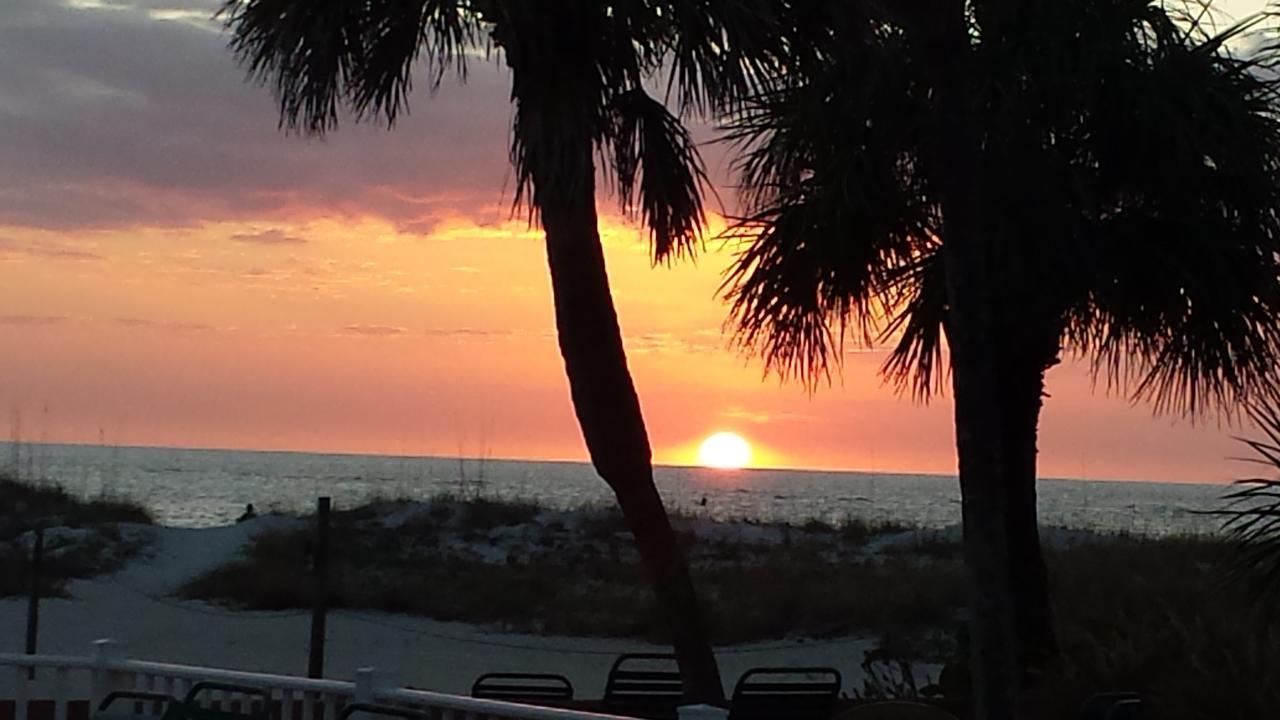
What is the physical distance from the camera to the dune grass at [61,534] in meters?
23.1

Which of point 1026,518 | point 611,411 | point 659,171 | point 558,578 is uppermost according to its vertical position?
point 659,171

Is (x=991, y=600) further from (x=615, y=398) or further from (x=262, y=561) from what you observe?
(x=262, y=561)

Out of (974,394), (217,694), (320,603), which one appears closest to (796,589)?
(320,603)

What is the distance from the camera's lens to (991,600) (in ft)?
27.6

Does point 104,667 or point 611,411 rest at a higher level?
point 611,411

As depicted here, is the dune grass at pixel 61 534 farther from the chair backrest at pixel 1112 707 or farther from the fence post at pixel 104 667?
the chair backrest at pixel 1112 707

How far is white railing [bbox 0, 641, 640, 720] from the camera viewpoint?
22.0 ft

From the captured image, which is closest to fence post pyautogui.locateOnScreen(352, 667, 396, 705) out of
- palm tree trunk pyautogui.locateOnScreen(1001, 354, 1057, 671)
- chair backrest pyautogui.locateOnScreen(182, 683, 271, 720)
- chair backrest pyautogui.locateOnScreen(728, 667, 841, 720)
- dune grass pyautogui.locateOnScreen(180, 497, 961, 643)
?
chair backrest pyautogui.locateOnScreen(182, 683, 271, 720)

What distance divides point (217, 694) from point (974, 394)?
4.36 m

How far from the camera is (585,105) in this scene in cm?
851

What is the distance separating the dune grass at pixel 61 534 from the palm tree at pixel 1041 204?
11136 millimetres

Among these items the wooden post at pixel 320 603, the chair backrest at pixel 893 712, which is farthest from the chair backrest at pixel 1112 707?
the wooden post at pixel 320 603

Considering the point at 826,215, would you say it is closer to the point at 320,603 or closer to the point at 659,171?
the point at 659,171

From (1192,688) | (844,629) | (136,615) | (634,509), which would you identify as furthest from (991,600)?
(136,615)
